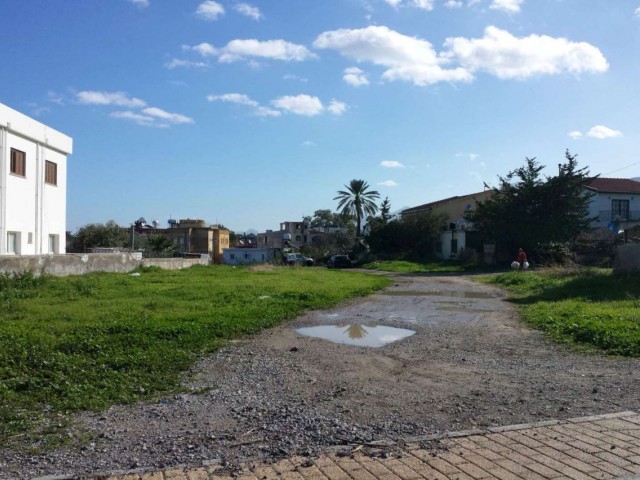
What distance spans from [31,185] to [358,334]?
2359 cm

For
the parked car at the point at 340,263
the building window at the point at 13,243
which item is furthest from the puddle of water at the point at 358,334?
the parked car at the point at 340,263

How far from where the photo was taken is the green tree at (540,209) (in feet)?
134

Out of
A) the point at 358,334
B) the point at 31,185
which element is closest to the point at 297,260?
the point at 31,185

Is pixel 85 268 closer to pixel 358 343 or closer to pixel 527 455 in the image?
pixel 358 343

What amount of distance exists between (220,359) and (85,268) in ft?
60.5

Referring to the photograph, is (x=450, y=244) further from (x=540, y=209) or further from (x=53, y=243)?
(x=53, y=243)

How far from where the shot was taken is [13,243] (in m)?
27.4

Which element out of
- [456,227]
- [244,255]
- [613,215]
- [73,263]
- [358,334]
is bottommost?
[358,334]

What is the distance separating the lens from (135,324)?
412 inches

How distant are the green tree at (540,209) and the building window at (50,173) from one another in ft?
98.3

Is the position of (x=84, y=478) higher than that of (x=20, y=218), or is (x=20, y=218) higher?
(x=20, y=218)

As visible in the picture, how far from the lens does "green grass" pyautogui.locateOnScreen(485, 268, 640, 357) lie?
9.91 meters

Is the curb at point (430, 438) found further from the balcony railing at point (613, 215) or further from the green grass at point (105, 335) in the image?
the balcony railing at point (613, 215)

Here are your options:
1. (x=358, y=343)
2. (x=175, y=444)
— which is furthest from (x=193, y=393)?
(x=358, y=343)
